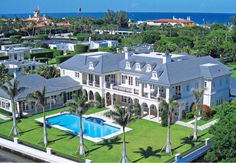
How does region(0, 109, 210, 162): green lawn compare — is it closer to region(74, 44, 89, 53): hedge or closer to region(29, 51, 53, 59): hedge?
region(29, 51, 53, 59): hedge

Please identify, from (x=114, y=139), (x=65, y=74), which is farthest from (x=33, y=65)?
(x=114, y=139)

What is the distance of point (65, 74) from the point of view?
190 feet

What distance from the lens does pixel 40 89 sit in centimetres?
5003

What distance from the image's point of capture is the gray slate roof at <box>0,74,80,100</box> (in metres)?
49.2

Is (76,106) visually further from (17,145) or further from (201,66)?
(201,66)

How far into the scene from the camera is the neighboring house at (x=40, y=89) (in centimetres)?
4878

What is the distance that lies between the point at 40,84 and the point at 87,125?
11486 mm

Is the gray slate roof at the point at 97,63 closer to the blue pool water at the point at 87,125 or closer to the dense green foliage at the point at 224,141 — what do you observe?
the blue pool water at the point at 87,125

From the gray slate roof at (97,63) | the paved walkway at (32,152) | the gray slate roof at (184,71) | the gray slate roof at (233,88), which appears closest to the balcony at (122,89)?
the gray slate roof at (97,63)

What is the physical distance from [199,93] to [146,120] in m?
9.91

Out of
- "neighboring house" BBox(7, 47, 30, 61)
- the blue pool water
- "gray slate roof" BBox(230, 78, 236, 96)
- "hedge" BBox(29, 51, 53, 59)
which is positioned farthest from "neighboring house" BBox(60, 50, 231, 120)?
"neighboring house" BBox(7, 47, 30, 61)

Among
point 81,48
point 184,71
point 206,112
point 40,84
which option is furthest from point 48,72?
point 81,48

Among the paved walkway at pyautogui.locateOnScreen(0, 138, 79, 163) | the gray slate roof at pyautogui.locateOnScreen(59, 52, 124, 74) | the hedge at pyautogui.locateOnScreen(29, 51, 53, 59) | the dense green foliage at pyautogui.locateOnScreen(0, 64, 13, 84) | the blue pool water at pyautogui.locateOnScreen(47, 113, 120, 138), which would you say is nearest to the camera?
the paved walkway at pyautogui.locateOnScreen(0, 138, 79, 163)

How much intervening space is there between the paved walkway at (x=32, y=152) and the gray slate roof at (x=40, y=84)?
424 inches
